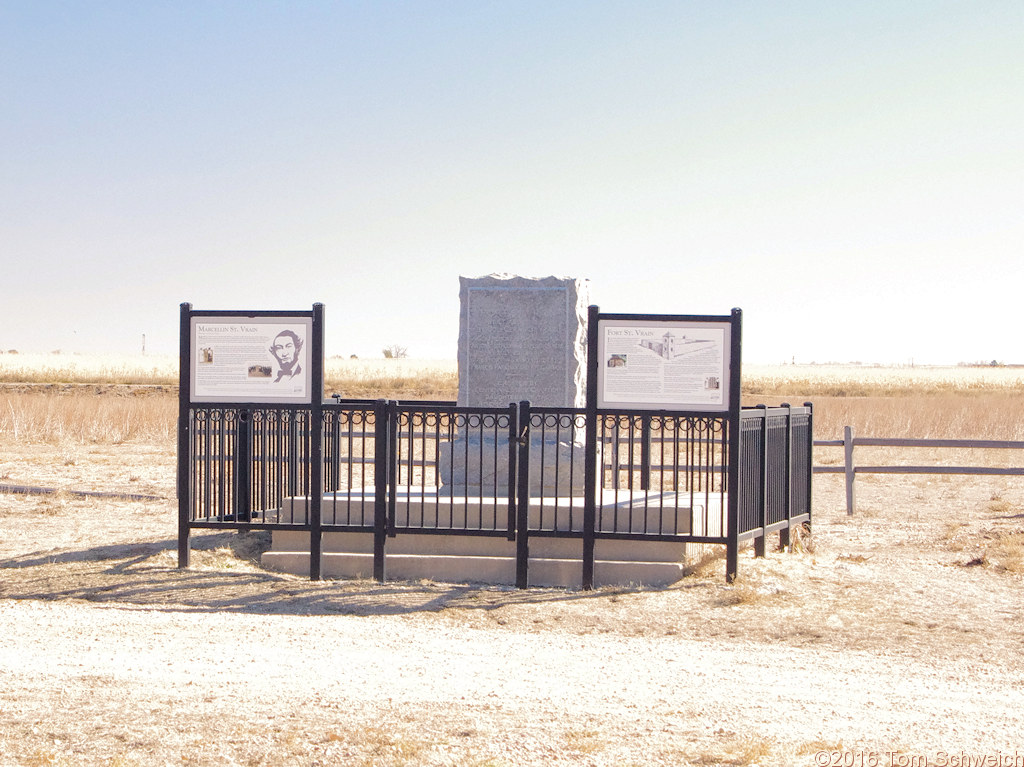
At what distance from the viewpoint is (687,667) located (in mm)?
7102

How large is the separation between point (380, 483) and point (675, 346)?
3041mm

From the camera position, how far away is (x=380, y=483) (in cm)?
1026

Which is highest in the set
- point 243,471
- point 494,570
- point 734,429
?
point 734,429

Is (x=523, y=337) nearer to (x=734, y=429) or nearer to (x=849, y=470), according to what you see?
Result: (x=734, y=429)

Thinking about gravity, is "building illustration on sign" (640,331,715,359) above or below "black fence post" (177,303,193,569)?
above

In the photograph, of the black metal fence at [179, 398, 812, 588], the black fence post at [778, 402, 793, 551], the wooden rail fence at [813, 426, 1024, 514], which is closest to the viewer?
the black metal fence at [179, 398, 812, 588]

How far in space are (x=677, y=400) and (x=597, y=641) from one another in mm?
2780

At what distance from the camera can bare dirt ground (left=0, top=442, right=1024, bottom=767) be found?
17.4ft

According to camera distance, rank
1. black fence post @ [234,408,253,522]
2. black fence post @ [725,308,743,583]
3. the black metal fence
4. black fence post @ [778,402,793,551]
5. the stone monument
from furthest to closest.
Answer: the stone monument
black fence post @ [778,402,793,551]
black fence post @ [234,408,253,522]
the black metal fence
black fence post @ [725,308,743,583]

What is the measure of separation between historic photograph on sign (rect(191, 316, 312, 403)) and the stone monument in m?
2.42

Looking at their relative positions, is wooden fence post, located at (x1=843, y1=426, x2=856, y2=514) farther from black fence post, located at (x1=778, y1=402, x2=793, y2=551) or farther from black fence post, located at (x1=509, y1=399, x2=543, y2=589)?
black fence post, located at (x1=509, y1=399, x2=543, y2=589)

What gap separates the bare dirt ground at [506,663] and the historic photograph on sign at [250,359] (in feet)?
5.89

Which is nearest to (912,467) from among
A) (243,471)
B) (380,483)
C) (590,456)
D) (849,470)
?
(849,470)

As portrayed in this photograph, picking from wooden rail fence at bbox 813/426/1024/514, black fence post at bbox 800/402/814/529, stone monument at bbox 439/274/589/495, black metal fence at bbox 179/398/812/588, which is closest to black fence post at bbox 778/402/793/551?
black metal fence at bbox 179/398/812/588
